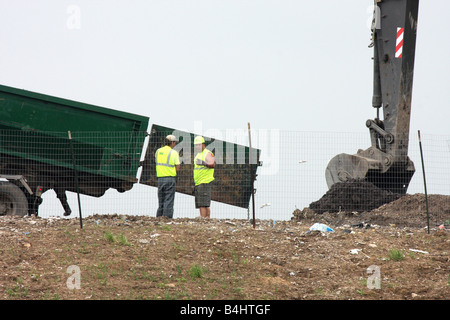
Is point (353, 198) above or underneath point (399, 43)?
underneath

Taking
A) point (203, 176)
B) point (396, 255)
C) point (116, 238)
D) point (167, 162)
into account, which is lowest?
point (396, 255)

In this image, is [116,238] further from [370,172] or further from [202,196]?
[370,172]

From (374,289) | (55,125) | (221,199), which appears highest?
(55,125)

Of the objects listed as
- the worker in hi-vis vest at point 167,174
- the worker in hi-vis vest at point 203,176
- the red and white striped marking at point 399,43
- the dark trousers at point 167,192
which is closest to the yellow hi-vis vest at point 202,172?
the worker in hi-vis vest at point 203,176

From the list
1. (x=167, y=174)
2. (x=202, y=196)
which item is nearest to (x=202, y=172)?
(x=202, y=196)

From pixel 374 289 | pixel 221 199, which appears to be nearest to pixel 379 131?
pixel 221 199

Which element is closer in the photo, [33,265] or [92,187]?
[33,265]

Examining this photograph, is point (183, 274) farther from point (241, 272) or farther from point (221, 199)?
point (221, 199)

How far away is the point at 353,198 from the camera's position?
43.4 feet

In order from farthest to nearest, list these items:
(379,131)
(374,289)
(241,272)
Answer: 1. (379,131)
2. (241,272)
3. (374,289)

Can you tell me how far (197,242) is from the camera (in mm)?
Answer: 9000

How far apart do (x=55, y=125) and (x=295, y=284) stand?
6.78 meters

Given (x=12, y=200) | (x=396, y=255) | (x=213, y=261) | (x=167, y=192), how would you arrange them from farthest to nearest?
1. (x=12, y=200)
2. (x=167, y=192)
3. (x=396, y=255)
4. (x=213, y=261)

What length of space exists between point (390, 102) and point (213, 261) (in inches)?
284
